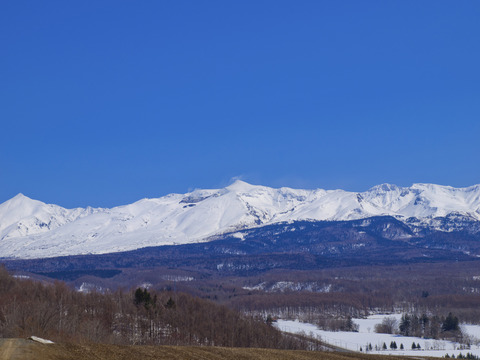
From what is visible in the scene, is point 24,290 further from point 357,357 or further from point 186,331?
point 357,357

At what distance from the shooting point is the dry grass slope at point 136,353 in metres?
48.5

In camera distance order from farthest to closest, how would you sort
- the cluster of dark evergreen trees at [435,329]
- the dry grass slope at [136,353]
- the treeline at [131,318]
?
the cluster of dark evergreen trees at [435,329] < the treeline at [131,318] < the dry grass slope at [136,353]

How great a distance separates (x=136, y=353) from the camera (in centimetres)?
5453

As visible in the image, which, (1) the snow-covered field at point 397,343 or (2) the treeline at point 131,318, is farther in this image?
(1) the snow-covered field at point 397,343

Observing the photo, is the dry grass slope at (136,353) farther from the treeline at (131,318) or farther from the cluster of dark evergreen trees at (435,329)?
the cluster of dark evergreen trees at (435,329)

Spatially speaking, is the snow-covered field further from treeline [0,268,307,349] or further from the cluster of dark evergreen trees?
treeline [0,268,307,349]

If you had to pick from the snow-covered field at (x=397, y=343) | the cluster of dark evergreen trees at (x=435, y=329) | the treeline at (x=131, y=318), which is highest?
the treeline at (x=131, y=318)

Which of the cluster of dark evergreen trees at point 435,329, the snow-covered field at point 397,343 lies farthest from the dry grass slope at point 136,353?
the cluster of dark evergreen trees at point 435,329

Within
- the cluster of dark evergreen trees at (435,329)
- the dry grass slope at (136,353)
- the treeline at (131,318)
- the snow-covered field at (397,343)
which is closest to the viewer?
the dry grass slope at (136,353)

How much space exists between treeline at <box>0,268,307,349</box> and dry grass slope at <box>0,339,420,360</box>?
45.6m

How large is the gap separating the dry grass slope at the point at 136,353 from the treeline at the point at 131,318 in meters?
45.6

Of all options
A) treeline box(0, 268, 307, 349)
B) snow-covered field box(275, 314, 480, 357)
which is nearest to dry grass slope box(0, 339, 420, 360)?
treeline box(0, 268, 307, 349)

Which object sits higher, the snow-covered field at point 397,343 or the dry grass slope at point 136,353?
the dry grass slope at point 136,353

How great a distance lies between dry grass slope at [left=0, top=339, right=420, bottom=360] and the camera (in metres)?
48.5
